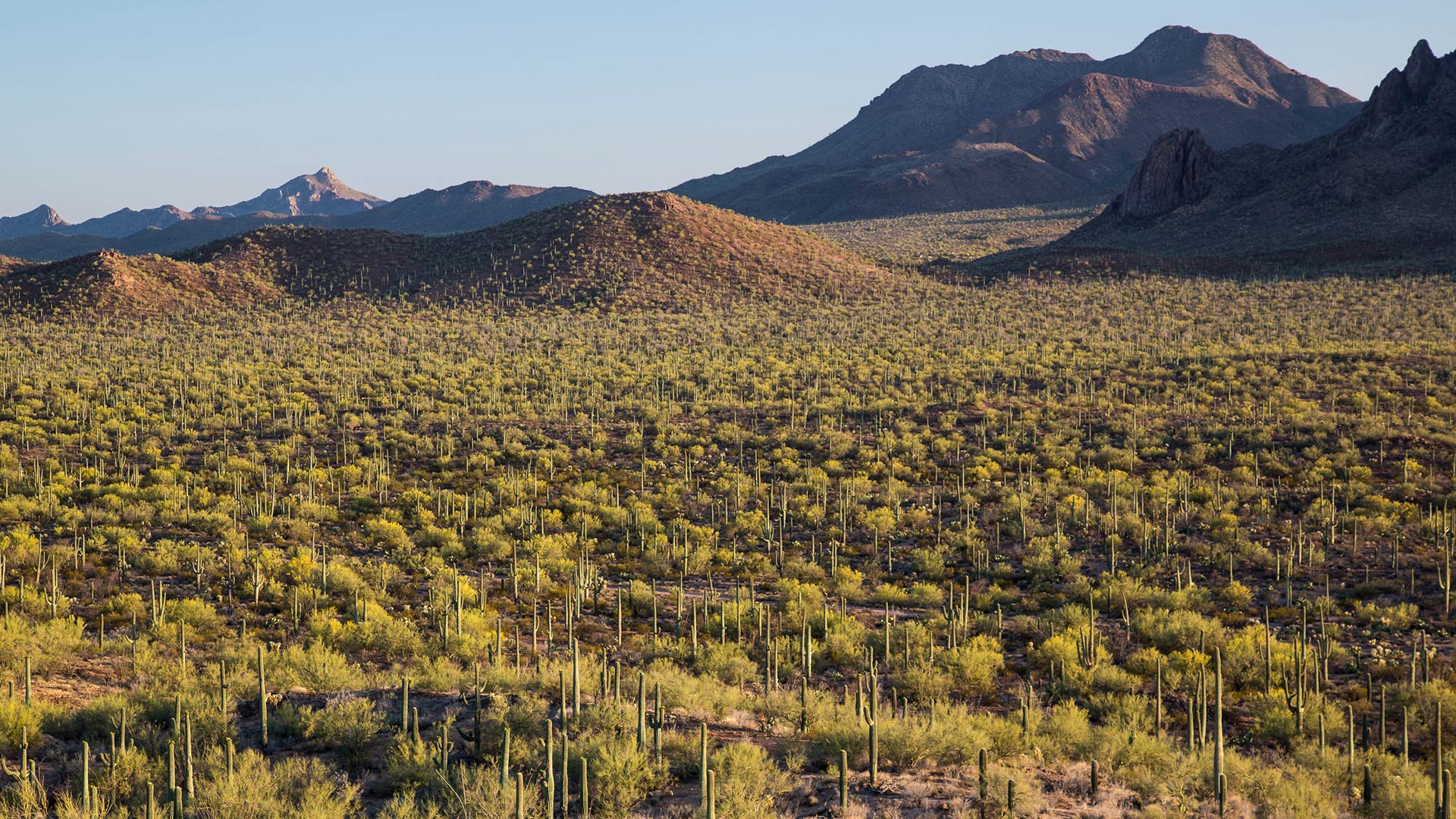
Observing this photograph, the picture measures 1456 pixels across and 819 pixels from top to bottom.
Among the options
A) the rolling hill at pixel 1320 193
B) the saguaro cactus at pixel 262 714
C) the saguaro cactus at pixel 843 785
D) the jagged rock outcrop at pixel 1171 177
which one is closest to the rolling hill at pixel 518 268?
the rolling hill at pixel 1320 193

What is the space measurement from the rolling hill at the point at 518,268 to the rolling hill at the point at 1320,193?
25153 mm

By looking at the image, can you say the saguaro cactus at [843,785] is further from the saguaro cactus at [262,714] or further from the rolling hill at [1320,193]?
the rolling hill at [1320,193]

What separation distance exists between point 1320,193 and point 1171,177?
48.2 feet

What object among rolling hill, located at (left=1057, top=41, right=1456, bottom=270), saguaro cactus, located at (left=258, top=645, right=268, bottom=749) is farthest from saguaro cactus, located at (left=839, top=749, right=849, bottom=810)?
rolling hill, located at (left=1057, top=41, right=1456, bottom=270)

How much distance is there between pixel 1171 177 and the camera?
323 feet

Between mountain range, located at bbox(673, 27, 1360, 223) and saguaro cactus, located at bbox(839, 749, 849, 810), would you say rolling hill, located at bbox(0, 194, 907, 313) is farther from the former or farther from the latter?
mountain range, located at bbox(673, 27, 1360, 223)

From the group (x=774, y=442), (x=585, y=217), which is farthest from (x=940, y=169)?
(x=774, y=442)

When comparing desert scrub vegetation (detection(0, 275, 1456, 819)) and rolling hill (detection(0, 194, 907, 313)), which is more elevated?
rolling hill (detection(0, 194, 907, 313))

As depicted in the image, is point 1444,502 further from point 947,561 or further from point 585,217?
point 585,217

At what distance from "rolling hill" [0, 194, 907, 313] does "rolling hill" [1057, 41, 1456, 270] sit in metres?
25.2

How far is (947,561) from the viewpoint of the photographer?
1858 cm

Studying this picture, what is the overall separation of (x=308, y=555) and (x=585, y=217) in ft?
195

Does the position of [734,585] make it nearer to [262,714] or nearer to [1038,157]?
[262,714]

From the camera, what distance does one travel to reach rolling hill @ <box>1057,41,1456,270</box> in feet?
238
